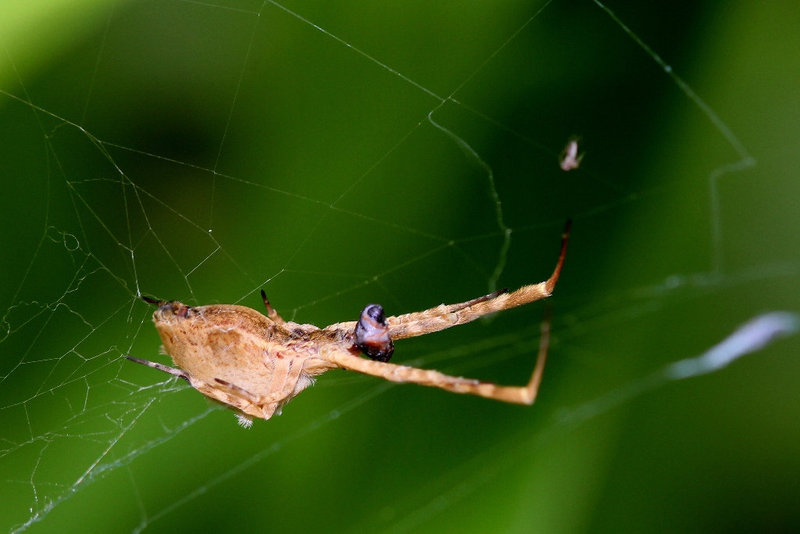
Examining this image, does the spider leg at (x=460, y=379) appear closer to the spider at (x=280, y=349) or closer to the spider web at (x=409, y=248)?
the spider at (x=280, y=349)

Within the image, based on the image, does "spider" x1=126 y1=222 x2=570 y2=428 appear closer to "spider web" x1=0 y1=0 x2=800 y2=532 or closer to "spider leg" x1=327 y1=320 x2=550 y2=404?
"spider leg" x1=327 y1=320 x2=550 y2=404

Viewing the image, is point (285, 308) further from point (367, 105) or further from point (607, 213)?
point (607, 213)

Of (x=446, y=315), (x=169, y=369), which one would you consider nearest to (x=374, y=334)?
(x=446, y=315)

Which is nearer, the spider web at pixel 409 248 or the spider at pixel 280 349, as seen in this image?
the spider at pixel 280 349

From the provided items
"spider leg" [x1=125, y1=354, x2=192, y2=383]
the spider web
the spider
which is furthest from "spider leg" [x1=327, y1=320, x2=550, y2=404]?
"spider leg" [x1=125, y1=354, x2=192, y2=383]

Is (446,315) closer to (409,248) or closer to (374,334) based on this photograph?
(374,334)

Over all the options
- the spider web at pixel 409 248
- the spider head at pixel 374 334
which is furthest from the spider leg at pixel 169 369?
the spider head at pixel 374 334

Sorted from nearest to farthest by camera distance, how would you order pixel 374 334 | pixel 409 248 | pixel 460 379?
pixel 460 379, pixel 374 334, pixel 409 248

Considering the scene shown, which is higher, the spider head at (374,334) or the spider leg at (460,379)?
the spider head at (374,334)
